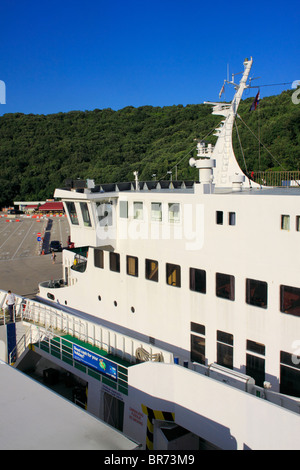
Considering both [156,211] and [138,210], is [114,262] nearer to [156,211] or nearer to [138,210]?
[138,210]

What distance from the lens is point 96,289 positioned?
40.5 feet

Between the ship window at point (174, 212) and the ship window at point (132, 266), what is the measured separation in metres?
1.71

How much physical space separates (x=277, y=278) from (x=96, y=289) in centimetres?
606

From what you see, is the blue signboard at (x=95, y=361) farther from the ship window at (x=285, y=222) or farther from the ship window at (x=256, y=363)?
the ship window at (x=285, y=222)

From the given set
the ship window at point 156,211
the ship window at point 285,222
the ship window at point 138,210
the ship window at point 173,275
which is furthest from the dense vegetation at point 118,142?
the ship window at point 285,222

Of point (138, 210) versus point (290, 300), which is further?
point (138, 210)

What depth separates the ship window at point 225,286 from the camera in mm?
8852

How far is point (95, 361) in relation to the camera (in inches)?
385

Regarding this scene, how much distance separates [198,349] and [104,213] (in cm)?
452

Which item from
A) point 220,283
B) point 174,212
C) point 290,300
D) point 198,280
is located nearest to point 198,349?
point 198,280

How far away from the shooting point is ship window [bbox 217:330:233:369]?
893 cm

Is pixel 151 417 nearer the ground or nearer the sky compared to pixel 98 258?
nearer the ground

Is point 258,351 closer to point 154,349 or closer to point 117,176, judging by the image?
point 154,349

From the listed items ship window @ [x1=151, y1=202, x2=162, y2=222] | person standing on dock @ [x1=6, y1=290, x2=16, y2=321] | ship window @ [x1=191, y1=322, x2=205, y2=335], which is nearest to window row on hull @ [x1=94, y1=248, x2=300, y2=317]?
ship window @ [x1=191, y1=322, x2=205, y2=335]
